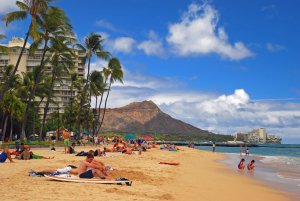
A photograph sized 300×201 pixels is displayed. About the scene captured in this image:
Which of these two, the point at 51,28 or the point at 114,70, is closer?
the point at 51,28

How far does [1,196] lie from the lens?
7.48 m

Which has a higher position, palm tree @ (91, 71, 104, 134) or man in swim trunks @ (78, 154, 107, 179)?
palm tree @ (91, 71, 104, 134)

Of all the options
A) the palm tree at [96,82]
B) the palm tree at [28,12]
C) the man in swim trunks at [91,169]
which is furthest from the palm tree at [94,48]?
the man in swim trunks at [91,169]

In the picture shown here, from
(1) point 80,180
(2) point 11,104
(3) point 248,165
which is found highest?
(2) point 11,104

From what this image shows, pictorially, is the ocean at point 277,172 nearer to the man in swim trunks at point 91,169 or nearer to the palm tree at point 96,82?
the man in swim trunks at point 91,169

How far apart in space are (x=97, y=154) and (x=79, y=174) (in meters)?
13.3

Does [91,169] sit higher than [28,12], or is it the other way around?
[28,12]

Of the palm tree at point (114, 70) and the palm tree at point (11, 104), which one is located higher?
the palm tree at point (114, 70)

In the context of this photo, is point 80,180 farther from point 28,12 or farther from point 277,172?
point 28,12

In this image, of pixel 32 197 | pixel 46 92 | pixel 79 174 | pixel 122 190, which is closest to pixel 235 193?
pixel 122 190

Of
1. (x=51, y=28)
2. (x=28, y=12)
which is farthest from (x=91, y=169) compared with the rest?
(x=51, y=28)

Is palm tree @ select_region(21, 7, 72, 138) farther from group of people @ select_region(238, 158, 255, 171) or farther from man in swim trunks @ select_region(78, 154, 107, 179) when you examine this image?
man in swim trunks @ select_region(78, 154, 107, 179)

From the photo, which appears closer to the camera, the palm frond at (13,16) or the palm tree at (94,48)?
the palm frond at (13,16)

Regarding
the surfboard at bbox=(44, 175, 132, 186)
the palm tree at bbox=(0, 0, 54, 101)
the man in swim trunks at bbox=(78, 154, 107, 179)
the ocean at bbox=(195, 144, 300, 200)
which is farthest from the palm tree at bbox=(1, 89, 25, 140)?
the surfboard at bbox=(44, 175, 132, 186)
